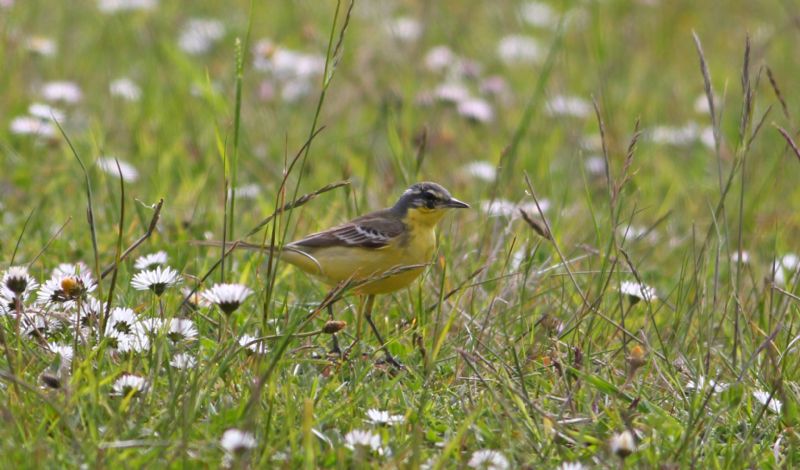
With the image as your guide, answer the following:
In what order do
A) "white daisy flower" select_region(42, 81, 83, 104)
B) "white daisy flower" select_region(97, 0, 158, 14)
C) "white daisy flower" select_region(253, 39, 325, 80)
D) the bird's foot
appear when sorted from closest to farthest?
the bird's foot
"white daisy flower" select_region(42, 81, 83, 104)
"white daisy flower" select_region(253, 39, 325, 80)
"white daisy flower" select_region(97, 0, 158, 14)

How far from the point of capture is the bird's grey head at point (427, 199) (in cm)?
579

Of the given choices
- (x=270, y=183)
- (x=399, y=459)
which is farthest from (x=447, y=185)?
(x=399, y=459)

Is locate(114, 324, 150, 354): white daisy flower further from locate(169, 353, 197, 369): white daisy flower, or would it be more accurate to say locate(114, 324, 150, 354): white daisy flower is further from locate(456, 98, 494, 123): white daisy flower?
locate(456, 98, 494, 123): white daisy flower

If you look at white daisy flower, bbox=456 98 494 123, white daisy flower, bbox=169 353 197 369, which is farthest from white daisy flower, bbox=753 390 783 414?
white daisy flower, bbox=456 98 494 123

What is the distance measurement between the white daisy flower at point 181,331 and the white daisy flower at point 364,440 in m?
0.74

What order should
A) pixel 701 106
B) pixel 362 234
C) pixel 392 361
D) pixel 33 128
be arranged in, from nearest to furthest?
pixel 392 361 < pixel 362 234 < pixel 33 128 < pixel 701 106

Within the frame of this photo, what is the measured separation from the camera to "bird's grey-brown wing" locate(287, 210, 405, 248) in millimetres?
5609

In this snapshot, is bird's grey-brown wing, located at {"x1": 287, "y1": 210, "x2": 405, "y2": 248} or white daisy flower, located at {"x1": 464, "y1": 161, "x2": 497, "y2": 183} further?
white daisy flower, located at {"x1": 464, "y1": 161, "x2": 497, "y2": 183}

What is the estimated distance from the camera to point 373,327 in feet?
16.2

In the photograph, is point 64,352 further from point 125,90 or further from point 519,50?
point 519,50

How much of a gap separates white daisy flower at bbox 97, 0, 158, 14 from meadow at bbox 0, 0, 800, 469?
17 millimetres

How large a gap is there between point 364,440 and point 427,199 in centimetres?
216

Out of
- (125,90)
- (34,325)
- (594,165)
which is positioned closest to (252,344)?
(34,325)

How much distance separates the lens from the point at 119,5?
385 inches
